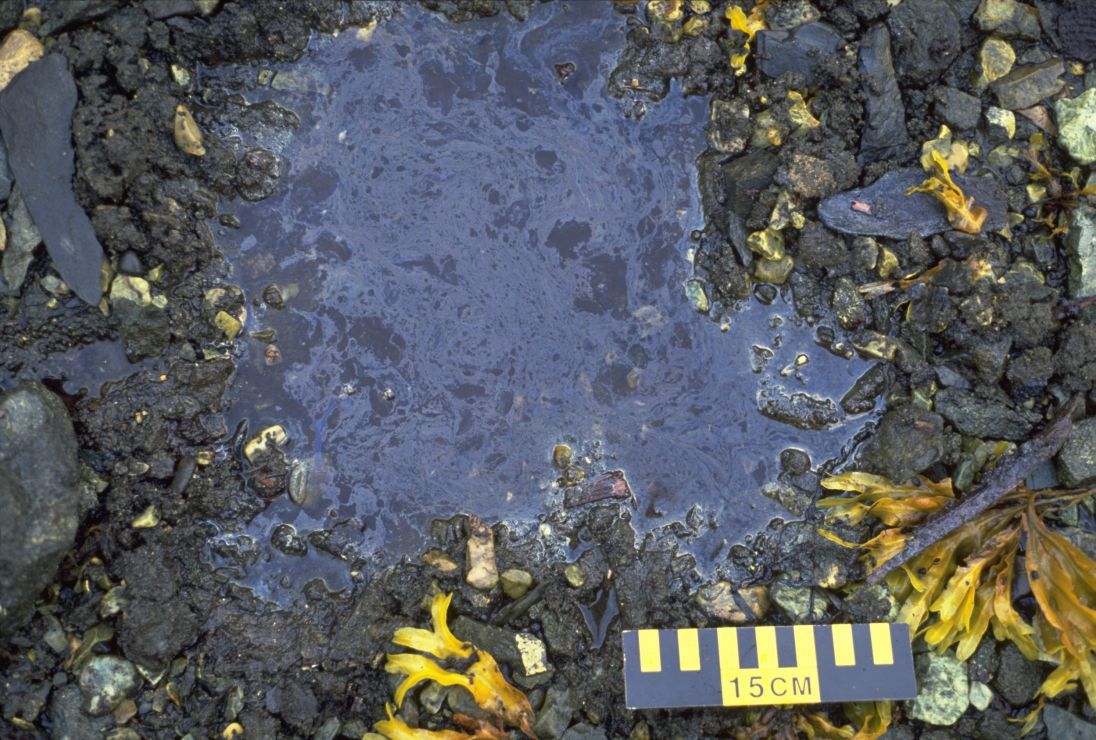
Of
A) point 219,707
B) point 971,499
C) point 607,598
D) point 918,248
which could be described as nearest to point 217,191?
point 219,707

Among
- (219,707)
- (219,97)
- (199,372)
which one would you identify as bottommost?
(219,707)

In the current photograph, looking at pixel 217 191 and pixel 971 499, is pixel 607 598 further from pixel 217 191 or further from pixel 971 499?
pixel 217 191

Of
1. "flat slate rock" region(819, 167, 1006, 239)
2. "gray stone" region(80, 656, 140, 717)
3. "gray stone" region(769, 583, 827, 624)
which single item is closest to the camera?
"gray stone" region(80, 656, 140, 717)

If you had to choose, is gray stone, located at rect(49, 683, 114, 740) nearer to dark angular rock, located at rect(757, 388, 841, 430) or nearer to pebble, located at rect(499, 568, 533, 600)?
pebble, located at rect(499, 568, 533, 600)

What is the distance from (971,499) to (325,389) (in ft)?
7.12

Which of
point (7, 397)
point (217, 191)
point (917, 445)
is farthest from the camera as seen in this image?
point (217, 191)

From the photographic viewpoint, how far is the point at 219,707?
99.4 inches

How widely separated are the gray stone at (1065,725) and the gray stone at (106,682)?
290 centimetres

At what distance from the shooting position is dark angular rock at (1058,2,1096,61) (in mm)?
2752

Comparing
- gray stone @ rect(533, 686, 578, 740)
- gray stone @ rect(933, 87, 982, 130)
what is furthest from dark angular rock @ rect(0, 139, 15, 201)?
gray stone @ rect(933, 87, 982, 130)

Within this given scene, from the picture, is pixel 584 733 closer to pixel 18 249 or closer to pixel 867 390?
pixel 867 390

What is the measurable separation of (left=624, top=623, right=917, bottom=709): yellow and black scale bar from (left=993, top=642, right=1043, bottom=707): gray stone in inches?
12.3

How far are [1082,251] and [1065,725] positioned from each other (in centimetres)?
154

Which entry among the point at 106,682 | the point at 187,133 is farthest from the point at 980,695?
the point at 187,133
